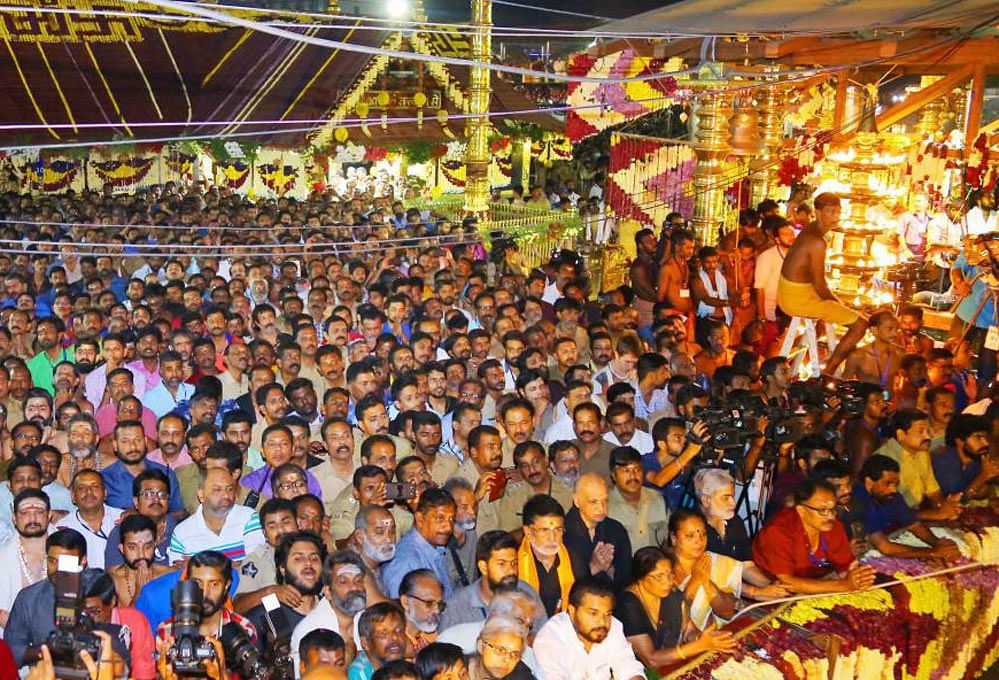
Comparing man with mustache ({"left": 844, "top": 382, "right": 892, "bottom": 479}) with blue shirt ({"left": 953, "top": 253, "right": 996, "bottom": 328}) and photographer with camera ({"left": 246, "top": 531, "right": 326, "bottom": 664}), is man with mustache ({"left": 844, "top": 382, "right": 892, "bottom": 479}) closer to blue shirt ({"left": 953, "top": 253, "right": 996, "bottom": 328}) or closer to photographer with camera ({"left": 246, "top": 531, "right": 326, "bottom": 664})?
blue shirt ({"left": 953, "top": 253, "right": 996, "bottom": 328})

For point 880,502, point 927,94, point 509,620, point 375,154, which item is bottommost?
point 375,154

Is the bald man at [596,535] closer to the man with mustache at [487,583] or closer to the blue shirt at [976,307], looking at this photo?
the man with mustache at [487,583]

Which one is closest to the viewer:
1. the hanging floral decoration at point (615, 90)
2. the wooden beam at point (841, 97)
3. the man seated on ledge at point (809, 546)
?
the man seated on ledge at point (809, 546)

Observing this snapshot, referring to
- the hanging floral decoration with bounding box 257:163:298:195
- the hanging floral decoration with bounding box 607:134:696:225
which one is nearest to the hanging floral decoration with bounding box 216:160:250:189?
the hanging floral decoration with bounding box 257:163:298:195

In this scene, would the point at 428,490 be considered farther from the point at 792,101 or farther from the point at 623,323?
the point at 792,101

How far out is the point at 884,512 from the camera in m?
6.38

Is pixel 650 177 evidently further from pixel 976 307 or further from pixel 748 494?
pixel 748 494

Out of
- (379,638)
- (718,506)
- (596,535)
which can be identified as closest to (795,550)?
(718,506)

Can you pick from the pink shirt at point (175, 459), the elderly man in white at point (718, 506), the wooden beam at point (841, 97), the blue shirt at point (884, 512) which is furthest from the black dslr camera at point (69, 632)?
the wooden beam at point (841, 97)

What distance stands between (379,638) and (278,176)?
17.1 metres

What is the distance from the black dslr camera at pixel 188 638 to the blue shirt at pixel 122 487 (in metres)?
1.97

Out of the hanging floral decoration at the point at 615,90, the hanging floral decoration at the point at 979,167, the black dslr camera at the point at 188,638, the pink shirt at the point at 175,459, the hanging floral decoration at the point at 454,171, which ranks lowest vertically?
the hanging floral decoration at the point at 454,171

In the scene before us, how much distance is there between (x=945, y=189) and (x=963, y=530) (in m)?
9.27

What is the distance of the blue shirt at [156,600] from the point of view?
500cm
